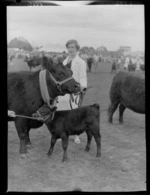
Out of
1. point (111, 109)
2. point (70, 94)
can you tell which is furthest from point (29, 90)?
point (111, 109)

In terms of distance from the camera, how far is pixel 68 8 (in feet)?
9.74

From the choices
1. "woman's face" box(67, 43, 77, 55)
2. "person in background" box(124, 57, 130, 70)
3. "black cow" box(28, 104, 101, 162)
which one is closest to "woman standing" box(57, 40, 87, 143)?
"woman's face" box(67, 43, 77, 55)

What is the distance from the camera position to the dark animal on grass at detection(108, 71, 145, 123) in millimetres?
3262

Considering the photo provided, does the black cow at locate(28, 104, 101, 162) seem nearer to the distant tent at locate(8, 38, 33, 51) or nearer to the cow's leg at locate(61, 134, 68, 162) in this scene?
the cow's leg at locate(61, 134, 68, 162)

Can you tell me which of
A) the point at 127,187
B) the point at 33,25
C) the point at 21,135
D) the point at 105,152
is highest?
the point at 33,25

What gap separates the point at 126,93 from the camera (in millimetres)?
3432

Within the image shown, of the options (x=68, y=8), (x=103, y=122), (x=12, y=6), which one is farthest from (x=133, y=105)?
(x=12, y=6)

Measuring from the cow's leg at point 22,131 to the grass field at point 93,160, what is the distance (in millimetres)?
80

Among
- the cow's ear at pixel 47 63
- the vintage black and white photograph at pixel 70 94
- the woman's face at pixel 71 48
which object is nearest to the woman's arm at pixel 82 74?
the vintage black and white photograph at pixel 70 94

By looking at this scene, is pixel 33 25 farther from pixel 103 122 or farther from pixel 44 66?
pixel 103 122

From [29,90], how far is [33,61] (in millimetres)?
296

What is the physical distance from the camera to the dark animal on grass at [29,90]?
2.80 meters

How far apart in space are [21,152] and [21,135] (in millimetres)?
173

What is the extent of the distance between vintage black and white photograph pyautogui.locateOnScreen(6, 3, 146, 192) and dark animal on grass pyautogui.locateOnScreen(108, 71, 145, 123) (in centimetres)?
11
